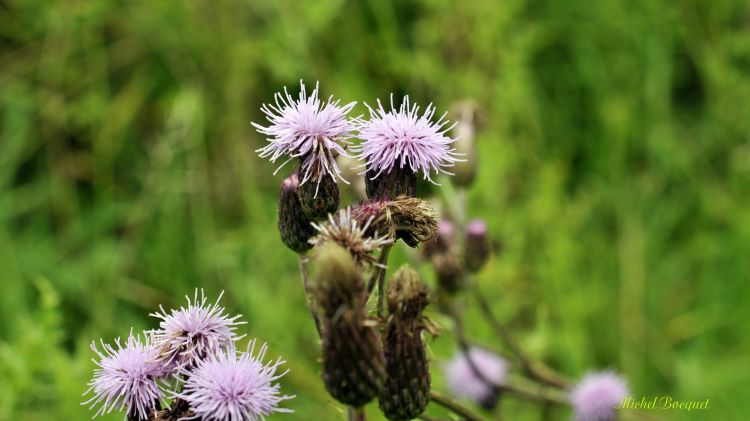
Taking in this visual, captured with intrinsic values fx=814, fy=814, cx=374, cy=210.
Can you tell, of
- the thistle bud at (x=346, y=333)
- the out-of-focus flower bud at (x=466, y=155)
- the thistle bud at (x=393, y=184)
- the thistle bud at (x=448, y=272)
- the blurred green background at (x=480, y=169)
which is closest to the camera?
the thistle bud at (x=346, y=333)

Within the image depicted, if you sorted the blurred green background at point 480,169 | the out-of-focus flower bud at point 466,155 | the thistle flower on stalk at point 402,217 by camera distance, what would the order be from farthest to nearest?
the blurred green background at point 480,169 < the out-of-focus flower bud at point 466,155 < the thistle flower on stalk at point 402,217

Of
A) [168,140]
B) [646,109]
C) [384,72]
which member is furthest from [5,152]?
[646,109]

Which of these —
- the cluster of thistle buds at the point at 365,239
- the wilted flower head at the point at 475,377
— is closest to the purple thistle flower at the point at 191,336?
the cluster of thistle buds at the point at 365,239

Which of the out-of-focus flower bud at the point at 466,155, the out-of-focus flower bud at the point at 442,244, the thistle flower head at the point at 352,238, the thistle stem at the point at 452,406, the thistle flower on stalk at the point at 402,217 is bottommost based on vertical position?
the thistle stem at the point at 452,406

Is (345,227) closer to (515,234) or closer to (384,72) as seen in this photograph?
(515,234)

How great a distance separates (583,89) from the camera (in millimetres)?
3922

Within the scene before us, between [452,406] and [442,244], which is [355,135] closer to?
[452,406]

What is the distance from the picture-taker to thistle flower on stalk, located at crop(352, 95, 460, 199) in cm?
140

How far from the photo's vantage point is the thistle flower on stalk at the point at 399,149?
1403mm

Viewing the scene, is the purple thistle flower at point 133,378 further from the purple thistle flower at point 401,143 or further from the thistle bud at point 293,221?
the purple thistle flower at point 401,143

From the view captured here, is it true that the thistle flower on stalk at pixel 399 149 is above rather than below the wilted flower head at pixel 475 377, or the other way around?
below

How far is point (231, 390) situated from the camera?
1252 mm

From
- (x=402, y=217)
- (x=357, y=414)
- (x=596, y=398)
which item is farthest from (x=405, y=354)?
(x=596, y=398)

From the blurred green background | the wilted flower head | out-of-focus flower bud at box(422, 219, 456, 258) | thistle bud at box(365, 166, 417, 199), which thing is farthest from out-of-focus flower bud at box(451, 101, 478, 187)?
thistle bud at box(365, 166, 417, 199)
